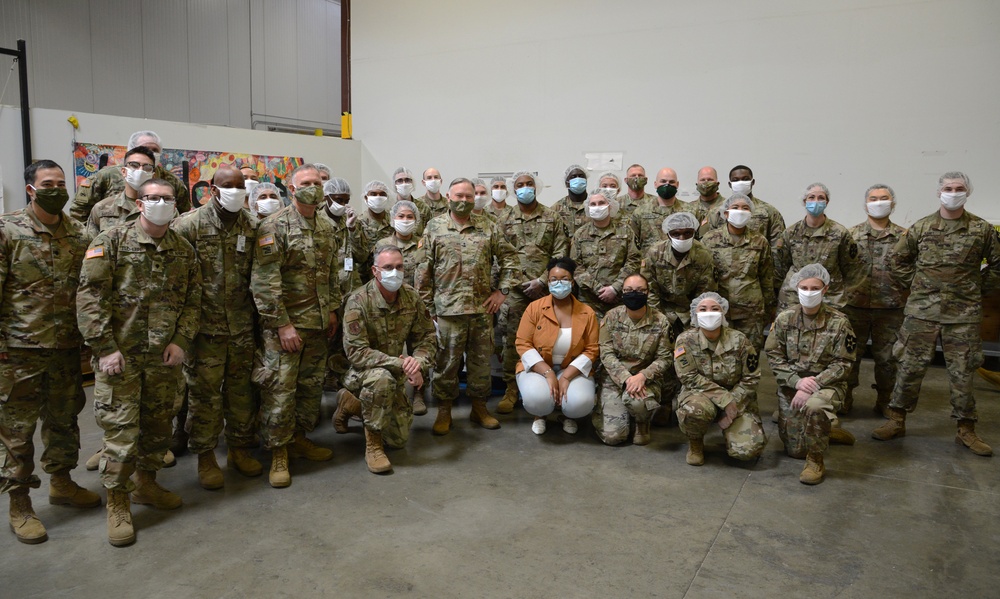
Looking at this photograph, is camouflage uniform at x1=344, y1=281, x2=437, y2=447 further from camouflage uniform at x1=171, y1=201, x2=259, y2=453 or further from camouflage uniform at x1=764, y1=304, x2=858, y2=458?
camouflage uniform at x1=764, y1=304, x2=858, y2=458

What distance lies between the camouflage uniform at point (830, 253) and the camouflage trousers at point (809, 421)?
123 centimetres

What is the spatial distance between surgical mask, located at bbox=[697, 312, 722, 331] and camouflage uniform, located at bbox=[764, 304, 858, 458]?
0.42 metres

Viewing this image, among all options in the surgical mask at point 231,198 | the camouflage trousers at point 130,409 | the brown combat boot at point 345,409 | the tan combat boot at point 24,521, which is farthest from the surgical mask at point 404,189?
the tan combat boot at point 24,521

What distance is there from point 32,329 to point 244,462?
1396 millimetres

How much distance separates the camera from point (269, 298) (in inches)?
154

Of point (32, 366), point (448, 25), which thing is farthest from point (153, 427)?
point (448, 25)

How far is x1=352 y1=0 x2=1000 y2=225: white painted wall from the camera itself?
731 cm

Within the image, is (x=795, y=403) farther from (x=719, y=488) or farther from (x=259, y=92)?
(x=259, y=92)

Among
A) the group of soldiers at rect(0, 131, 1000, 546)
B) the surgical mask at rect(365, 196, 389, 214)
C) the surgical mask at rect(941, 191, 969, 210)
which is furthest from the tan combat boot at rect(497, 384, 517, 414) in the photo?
the surgical mask at rect(941, 191, 969, 210)

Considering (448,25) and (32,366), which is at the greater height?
(448,25)

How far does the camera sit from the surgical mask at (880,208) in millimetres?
5559

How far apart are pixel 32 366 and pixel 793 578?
372 centimetres

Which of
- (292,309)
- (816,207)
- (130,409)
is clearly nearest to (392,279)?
(292,309)

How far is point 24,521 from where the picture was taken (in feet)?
11.0
